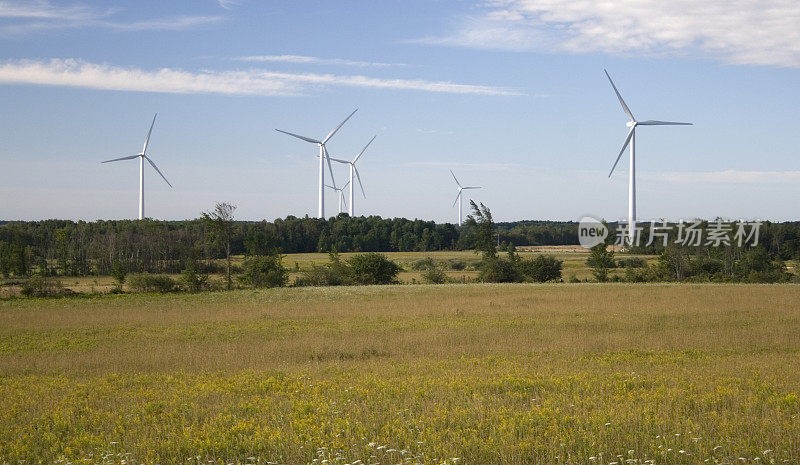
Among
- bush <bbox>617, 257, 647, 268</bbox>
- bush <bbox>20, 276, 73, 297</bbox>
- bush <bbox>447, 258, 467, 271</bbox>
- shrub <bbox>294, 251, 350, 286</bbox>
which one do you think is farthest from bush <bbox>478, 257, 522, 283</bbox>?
bush <bbox>20, 276, 73, 297</bbox>

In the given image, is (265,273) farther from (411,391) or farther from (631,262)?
(411,391)

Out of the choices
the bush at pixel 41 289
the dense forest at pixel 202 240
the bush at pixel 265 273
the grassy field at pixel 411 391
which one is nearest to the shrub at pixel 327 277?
the bush at pixel 265 273

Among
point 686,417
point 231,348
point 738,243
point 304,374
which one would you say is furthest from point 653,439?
point 738,243

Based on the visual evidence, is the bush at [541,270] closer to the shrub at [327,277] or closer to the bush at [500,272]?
the bush at [500,272]

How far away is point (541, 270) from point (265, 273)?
2783cm

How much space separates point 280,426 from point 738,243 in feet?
308

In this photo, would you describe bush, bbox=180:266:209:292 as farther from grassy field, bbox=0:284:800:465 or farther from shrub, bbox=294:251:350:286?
grassy field, bbox=0:284:800:465

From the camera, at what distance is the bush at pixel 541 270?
245 feet

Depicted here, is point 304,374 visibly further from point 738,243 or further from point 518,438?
point 738,243

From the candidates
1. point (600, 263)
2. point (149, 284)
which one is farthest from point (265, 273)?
point (600, 263)

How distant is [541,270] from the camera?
7469 centimetres

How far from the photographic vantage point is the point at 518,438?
431 inches

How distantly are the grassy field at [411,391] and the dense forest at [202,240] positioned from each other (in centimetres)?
4822

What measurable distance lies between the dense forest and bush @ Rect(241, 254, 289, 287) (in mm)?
4874
